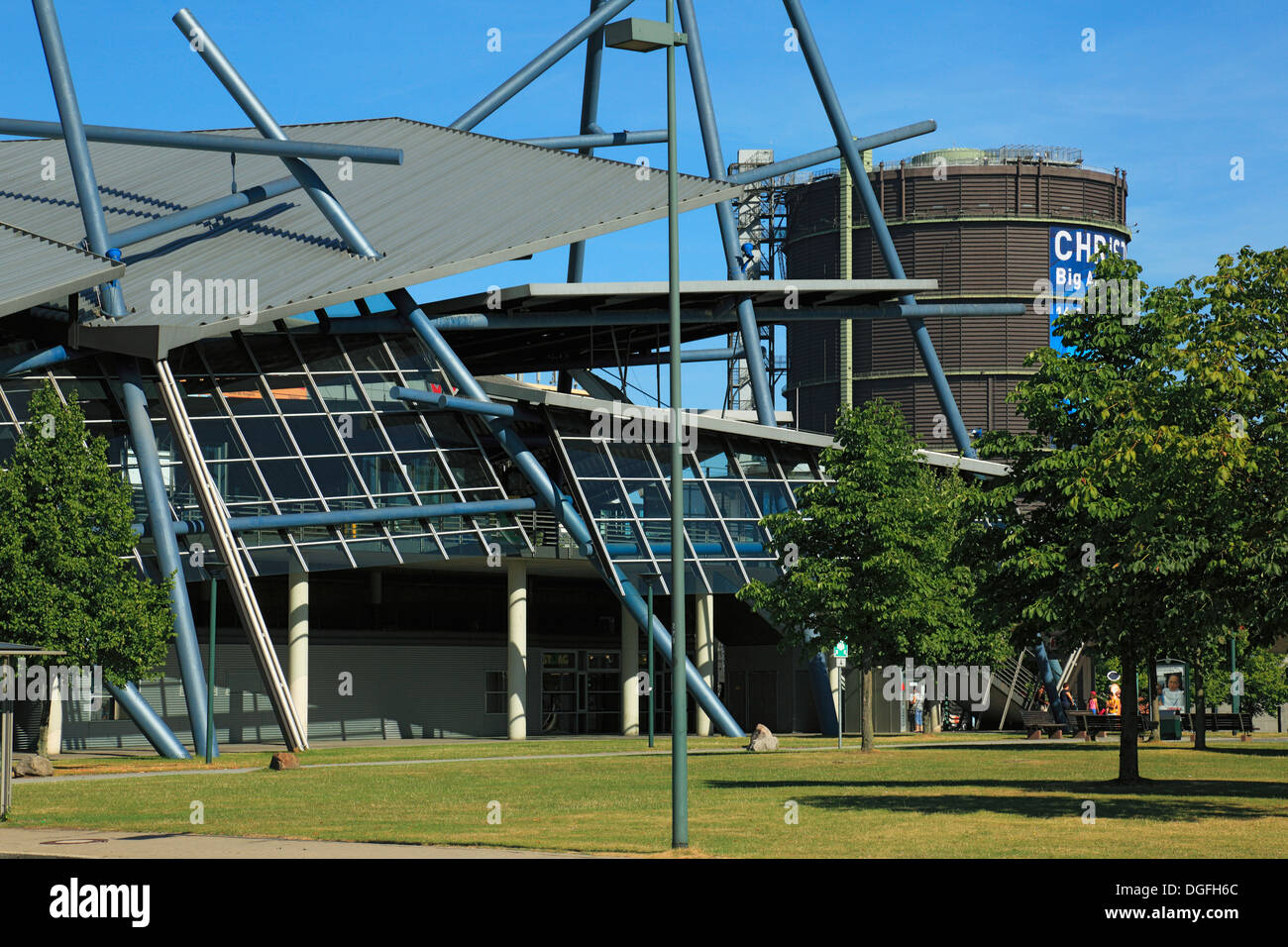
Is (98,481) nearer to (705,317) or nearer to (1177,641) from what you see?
(705,317)

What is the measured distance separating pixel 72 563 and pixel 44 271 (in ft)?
25.2

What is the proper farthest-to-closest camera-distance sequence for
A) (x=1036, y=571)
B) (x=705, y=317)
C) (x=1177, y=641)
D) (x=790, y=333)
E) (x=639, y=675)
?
(x=790, y=333), (x=639, y=675), (x=705, y=317), (x=1036, y=571), (x=1177, y=641)

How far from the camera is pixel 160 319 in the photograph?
44.6 m

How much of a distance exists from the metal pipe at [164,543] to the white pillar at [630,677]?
2009 centimetres

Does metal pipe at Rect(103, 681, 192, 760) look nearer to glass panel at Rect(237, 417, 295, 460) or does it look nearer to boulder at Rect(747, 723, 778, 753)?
glass panel at Rect(237, 417, 295, 460)

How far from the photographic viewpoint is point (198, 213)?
4700 centimetres

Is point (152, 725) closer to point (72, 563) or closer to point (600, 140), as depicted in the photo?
point (72, 563)

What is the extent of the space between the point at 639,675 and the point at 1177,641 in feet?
133

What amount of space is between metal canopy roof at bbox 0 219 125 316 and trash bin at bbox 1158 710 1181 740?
33.2 meters

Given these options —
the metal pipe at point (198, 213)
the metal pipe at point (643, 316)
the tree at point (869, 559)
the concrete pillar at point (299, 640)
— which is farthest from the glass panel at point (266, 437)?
the tree at point (869, 559)

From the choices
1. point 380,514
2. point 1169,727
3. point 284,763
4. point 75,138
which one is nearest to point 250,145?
point 75,138

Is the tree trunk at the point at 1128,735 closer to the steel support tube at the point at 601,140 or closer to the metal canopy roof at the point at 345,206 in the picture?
the metal canopy roof at the point at 345,206
